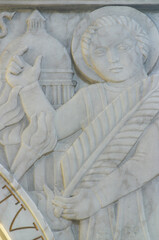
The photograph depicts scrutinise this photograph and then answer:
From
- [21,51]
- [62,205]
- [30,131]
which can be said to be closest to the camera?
[62,205]

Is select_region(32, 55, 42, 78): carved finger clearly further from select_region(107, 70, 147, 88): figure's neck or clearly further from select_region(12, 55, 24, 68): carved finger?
select_region(107, 70, 147, 88): figure's neck

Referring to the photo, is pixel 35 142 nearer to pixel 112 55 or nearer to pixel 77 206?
pixel 77 206

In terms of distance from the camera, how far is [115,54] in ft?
16.8

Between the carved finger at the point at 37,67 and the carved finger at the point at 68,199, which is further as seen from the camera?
the carved finger at the point at 37,67

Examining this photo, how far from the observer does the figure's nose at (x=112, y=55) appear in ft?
16.7

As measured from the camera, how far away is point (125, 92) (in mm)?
5074

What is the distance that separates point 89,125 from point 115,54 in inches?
22.2

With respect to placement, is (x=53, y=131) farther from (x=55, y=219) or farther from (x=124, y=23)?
(x=124, y=23)

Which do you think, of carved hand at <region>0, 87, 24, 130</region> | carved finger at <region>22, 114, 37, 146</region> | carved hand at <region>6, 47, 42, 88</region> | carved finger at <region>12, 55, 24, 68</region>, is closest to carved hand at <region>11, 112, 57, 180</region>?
carved finger at <region>22, 114, 37, 146</region>

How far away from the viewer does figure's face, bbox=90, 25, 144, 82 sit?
511 cm

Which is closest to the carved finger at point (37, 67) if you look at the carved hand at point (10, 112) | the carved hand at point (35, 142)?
the carved hand at point (10, 112)

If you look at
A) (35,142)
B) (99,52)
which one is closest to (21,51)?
(99,52)

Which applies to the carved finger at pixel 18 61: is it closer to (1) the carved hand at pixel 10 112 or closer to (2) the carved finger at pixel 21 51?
(2) the carved finger at pixel 21 51

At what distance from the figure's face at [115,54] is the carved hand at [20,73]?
A: 436mm
